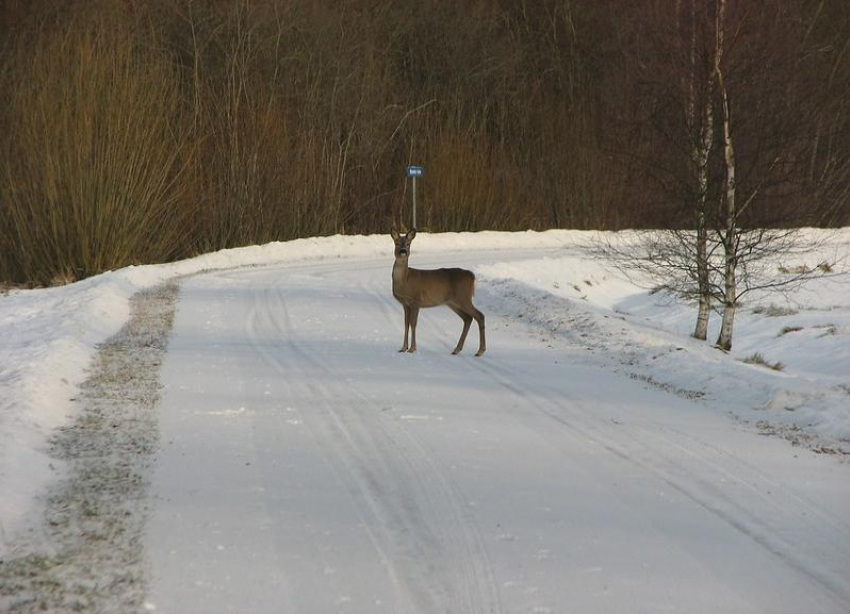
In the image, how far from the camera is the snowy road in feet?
16.0

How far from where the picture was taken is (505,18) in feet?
164

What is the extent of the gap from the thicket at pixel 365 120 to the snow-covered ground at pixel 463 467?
4117mm

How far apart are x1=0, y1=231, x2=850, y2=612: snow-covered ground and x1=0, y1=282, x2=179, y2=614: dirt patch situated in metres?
0.15

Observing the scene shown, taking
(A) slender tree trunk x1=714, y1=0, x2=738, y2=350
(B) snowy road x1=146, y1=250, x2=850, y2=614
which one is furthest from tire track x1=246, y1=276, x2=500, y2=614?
(A) slender tree trunk x1=714, y1=0, x2=738, y2=350

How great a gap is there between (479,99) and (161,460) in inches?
A: 1535

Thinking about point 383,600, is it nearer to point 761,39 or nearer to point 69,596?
point 69,596

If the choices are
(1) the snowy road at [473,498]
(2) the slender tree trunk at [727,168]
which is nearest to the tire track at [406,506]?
(1) the snowy road at [473,498]

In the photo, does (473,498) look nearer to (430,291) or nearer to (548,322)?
(430,291)

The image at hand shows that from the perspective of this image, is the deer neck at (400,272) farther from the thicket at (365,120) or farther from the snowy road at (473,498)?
the thicket at (365,120)

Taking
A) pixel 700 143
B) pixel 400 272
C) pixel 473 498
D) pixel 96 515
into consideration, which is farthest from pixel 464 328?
pixel 96 515

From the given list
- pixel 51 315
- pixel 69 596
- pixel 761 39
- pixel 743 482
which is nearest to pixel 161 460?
pixel 69 596

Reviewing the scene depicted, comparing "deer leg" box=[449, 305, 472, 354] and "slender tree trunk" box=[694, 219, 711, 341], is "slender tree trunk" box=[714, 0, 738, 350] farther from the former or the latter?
"deer leg" box=[449, 305, 472, 354]

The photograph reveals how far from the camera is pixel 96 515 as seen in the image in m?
5.84

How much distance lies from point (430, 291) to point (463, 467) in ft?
17.3
